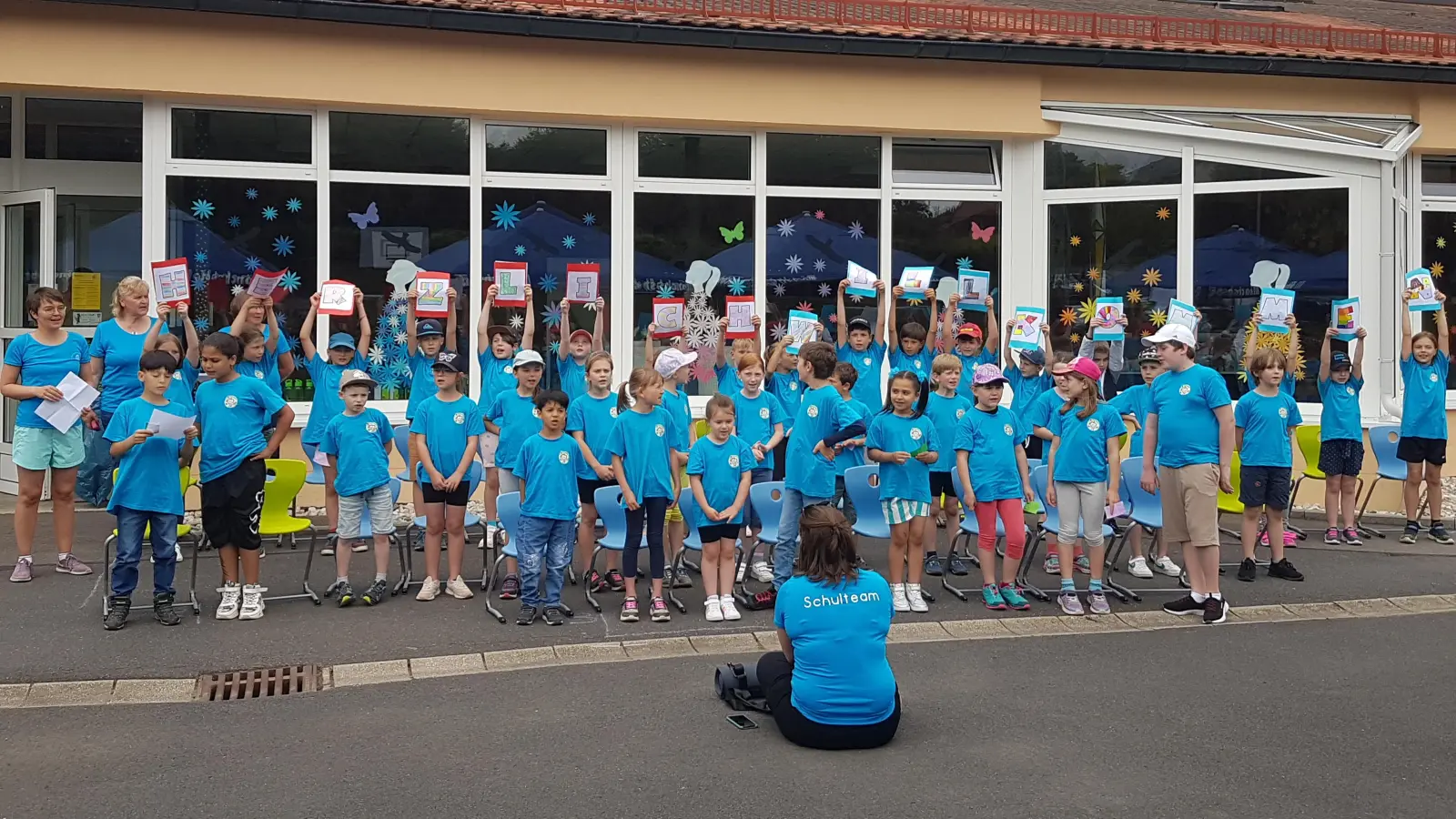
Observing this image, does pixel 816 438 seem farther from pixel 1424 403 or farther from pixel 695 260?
pixel 1424 403

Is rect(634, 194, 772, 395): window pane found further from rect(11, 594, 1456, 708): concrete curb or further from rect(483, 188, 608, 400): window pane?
rect(11, 594, 1456, 708): concrete curb

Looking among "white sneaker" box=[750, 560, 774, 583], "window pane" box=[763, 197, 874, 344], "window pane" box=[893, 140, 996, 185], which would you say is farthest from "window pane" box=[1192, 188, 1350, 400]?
"white sneaker" box=[750, 560, 774, 583]

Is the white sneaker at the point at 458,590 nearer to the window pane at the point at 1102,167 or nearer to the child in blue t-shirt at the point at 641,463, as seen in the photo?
the child in blue t-shirt at the point at 641,463

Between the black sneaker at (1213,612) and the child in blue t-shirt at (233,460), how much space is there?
5.86 metres

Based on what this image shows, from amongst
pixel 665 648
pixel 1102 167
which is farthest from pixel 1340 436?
pixel 665 648

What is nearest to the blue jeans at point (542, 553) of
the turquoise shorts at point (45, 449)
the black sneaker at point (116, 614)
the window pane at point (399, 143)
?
the black sneaker at point (116, 614)

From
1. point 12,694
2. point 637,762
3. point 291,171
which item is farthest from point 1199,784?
point 291,171

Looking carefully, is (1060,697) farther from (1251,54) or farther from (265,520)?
(1251,54)

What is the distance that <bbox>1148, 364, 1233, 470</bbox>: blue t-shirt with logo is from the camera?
8570 millimetres

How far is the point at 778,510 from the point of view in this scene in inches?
367

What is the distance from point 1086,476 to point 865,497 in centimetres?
147

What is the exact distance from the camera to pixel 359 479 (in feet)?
28.7

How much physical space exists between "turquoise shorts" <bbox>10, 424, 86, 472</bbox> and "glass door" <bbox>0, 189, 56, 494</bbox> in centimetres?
406

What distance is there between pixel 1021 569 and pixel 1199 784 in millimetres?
4247
